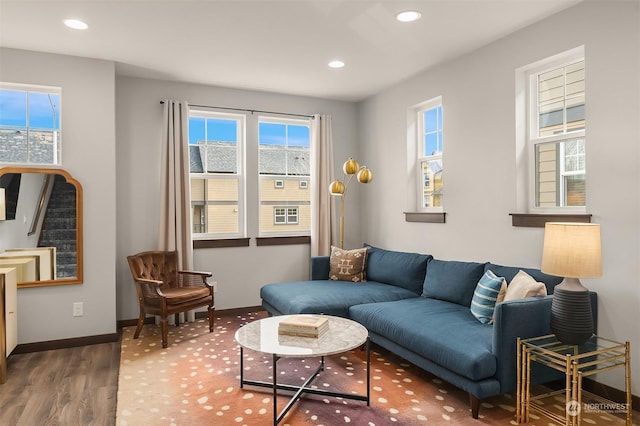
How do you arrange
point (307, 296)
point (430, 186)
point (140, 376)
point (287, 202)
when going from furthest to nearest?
point (287, 202) < point (430, 186) < point (307, 296) < point (140, 376)

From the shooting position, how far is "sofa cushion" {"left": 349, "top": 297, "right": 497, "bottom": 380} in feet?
8.09

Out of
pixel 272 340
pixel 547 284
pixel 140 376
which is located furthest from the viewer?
pixel 140 376

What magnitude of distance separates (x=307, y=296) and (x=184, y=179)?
75.5 inches

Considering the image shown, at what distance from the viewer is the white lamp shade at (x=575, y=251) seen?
2393mm

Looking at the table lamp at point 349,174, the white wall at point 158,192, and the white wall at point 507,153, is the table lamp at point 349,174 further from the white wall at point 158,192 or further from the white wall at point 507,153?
the white wall at point 158,192

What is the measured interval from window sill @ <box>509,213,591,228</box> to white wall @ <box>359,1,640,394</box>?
0.17 feet

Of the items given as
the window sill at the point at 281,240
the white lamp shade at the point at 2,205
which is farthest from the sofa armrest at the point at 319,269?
the white lamp shade at the point at 2,205

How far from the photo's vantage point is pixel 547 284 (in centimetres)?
290

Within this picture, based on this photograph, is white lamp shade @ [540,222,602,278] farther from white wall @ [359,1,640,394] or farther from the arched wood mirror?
the arched wood mirror

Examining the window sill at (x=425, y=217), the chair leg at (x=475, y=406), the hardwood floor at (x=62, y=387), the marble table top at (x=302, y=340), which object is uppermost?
the window sill at (x=425, y=217)

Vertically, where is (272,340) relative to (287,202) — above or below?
below

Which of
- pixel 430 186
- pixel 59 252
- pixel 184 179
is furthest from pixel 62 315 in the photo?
pixel 430 186

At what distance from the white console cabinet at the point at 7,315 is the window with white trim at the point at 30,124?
3.48 ft

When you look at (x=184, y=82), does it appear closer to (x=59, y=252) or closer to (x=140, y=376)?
(x=59, y=252)
